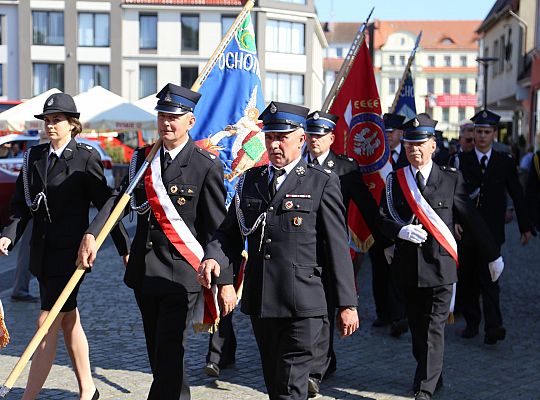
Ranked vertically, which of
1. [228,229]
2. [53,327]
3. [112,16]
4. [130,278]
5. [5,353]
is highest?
[112,16]

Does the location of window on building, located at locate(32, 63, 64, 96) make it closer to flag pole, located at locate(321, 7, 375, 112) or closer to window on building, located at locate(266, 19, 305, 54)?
window on building, located at locate(266, 19, 305, 54)

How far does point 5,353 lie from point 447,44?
125m

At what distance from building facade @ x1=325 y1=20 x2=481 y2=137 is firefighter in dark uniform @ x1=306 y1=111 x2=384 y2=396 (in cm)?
10953

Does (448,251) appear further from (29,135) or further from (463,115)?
(463,115)

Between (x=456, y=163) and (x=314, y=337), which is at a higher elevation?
(x=456, y=163)

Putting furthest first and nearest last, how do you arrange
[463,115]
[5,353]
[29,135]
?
[463,115] → [29,135] → [5,353]

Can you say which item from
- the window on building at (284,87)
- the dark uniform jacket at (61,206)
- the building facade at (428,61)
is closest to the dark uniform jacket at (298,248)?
the dark uniform jacket at (61,206)

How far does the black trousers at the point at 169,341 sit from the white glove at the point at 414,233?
1.78 meters

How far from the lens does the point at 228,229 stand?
4.82m

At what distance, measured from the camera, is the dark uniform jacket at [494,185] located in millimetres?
8195

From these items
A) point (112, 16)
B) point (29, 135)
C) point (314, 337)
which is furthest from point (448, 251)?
point (112, 16)

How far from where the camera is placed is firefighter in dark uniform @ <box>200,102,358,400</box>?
15.0 ft

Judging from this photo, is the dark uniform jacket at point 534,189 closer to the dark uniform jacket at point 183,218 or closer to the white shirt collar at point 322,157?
the white shirt collar at point 322,157

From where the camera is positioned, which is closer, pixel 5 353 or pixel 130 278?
pixel 130 278
